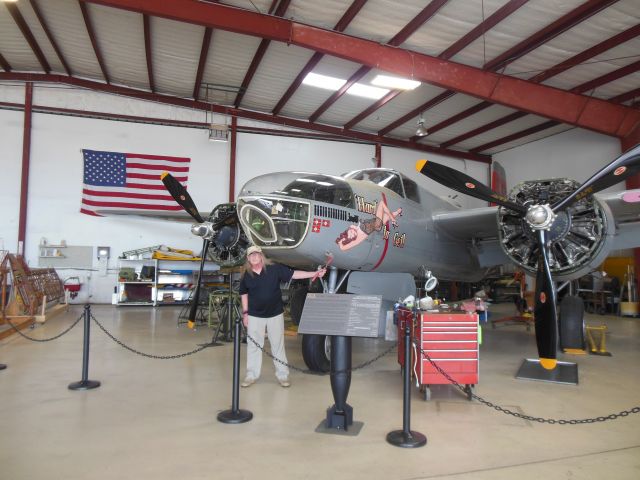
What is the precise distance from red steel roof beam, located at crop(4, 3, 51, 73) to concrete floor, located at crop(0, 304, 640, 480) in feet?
33.4

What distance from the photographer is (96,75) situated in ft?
54.5

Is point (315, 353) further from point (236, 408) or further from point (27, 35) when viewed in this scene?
point (27, 35)

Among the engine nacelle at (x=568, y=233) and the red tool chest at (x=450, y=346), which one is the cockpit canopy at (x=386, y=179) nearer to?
the engine nacelle at (x=568, y=233)

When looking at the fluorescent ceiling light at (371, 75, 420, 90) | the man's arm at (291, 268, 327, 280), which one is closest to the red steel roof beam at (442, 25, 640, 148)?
the fluorescent ceiling light at (371, 75, 420, 90)

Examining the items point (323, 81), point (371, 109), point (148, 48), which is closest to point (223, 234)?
point (148, 48)

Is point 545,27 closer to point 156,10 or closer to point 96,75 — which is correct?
point 156,10

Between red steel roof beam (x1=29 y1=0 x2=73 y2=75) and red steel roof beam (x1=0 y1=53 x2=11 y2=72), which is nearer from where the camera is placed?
red steel roof beam (x1=29 y1=0 x2=73 y2=75)

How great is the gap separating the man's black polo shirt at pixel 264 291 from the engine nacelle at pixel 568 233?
393 centimetres

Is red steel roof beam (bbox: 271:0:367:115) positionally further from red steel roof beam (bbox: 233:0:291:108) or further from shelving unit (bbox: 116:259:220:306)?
shelving unit (bbox: 116:259:220:306)

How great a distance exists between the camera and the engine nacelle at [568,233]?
6750mm

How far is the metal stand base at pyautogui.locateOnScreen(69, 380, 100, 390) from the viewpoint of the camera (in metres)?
5.54

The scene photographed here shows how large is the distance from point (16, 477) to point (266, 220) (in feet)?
12.1

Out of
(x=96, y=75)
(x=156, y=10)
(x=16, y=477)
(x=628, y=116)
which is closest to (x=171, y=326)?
(x=156, y=10)

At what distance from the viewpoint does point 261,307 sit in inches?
229
